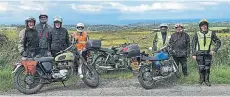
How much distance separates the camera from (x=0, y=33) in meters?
14.9

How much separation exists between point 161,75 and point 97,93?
Result: 1872 millimetres

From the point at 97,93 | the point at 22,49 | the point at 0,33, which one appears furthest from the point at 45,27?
the point at 0,33

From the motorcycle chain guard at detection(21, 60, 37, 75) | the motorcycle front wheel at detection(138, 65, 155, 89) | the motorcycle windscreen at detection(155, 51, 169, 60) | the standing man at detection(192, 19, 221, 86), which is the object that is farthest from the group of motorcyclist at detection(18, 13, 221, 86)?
the motorcycle front wheel at detection(138, 65, 155, 89)

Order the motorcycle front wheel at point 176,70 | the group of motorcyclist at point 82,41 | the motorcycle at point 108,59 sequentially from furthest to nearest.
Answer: the motorcycle at point 108,59 < the motorcycle front wheel at point 176,70 < the group of motorcyclist at point 82,41

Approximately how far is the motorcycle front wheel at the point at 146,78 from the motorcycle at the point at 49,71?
103 cm

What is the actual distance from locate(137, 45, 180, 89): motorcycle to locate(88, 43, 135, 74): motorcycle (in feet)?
3.10

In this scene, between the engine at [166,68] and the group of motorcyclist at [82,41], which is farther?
the engine at [166,68]

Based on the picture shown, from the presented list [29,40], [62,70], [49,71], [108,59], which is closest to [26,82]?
[49,71]

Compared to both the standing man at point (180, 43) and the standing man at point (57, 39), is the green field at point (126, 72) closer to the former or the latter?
the standing man at point (180, 43)

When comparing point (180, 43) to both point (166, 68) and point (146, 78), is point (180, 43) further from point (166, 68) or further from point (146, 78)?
point (146, 78)

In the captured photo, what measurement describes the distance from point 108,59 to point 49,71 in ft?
7.39

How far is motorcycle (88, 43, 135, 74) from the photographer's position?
406 inches

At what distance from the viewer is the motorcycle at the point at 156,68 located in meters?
8.76

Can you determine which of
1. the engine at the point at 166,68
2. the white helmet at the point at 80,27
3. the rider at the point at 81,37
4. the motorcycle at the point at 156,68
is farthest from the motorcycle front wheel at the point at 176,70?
the white helmet at the point at 80,27
